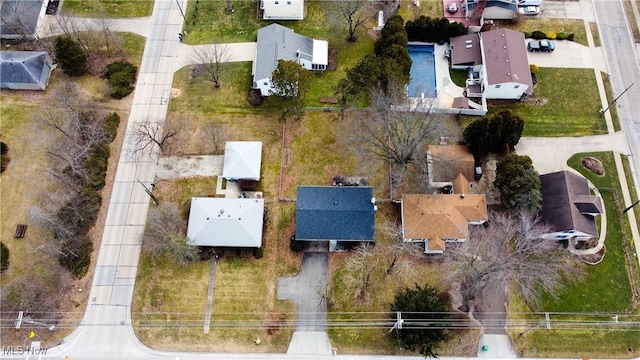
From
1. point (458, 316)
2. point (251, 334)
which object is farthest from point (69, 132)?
point (458, 316)

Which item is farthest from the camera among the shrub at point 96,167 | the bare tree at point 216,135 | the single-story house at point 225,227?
the bare tree at point 216,135

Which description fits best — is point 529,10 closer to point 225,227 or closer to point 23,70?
point 225,227

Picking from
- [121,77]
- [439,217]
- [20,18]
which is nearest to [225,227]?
[439,217]

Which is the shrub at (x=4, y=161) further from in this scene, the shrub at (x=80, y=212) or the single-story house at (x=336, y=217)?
the single-story house at (x=336, y=217)

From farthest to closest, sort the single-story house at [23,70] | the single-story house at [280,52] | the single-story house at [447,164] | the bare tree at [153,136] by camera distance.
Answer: the single-story house at [23,70], the single-story house at [280,52], the bare tree at [153,136], the single-story house at [447,164]

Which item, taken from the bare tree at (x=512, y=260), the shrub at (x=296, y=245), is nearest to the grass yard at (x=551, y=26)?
the bare tree at (x=512, y=260)

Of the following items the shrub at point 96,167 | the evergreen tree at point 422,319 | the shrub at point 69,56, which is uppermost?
the shrub at point 69,56

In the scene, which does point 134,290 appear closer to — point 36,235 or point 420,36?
point 36,235

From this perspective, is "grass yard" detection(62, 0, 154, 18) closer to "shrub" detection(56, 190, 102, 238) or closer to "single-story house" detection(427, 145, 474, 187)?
"shrub" detection(56, 190, 102, 238)
